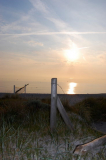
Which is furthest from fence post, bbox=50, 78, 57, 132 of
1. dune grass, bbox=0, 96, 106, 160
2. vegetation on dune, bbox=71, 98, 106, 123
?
vegetation on dune, bbox=71, 98, 106, 123

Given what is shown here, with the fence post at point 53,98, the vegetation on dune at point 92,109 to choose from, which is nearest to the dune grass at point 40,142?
the fence post at point 53,98

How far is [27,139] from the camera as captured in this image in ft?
15.6

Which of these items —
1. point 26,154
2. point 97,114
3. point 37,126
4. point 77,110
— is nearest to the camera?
point 26,154

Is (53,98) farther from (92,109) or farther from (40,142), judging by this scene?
(92,109)

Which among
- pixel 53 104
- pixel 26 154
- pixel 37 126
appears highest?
pixel 53 104

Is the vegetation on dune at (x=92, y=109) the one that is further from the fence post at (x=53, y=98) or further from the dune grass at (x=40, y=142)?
the fence post at (x=53, y=98)

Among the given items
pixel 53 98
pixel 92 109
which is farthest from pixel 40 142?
pixel 92 109

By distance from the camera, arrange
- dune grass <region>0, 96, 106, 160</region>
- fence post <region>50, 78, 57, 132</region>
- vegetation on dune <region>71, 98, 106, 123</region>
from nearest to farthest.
→ dune grass <region>0, 96, 106, 160</region> < fence post <region>50, 78, 57, 132</region> < vegetation on dune <region>71, 98, 106, 123</region>

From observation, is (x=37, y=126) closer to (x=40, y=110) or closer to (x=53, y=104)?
(x=53, y=104)

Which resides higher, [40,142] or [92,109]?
[92,109]

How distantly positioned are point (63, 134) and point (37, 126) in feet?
3.46

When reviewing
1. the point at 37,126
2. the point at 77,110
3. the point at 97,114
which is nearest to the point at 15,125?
the point at 37,126

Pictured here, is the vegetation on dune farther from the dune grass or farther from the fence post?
the fence post

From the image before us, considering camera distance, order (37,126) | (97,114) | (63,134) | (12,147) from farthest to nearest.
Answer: (97,114), (37,126), (63,134), (12,147)
